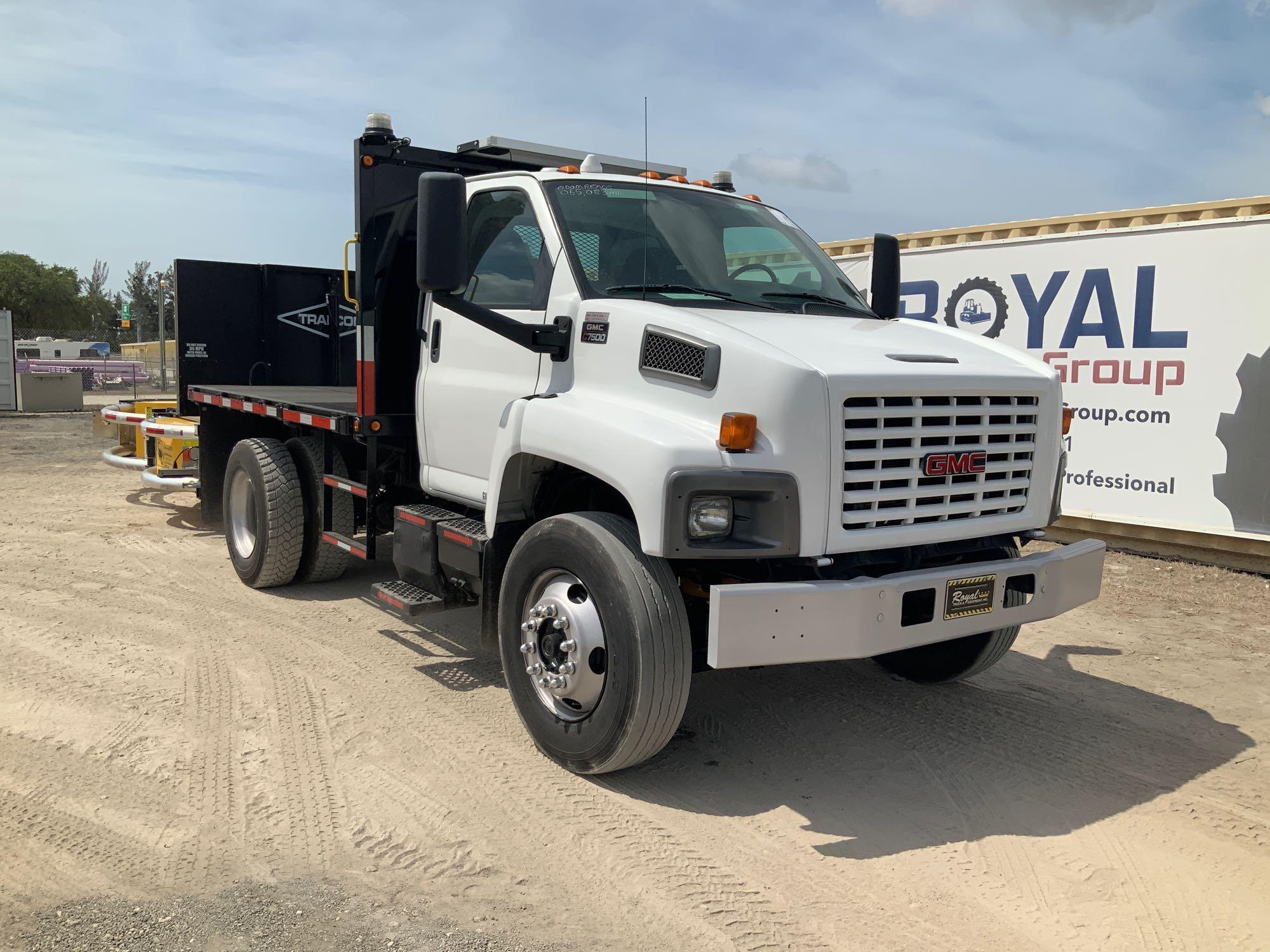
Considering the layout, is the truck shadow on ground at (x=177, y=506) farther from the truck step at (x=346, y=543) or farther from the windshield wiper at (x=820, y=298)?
the windshield wiper at (x=820, y=298)

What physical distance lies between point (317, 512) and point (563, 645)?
3.30 m

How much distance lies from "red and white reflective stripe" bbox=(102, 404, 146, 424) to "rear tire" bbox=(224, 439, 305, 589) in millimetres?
3223

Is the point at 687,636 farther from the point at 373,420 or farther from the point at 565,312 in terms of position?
the point at 373,420

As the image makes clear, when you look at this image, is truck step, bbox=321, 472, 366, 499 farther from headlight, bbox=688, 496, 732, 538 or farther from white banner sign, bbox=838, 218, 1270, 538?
white banner sign, bbox=838, 218, 1270, 538

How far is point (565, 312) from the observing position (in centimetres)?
452

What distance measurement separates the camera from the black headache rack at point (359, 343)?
5.78 metres

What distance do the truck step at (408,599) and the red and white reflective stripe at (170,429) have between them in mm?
4371

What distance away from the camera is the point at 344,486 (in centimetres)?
628

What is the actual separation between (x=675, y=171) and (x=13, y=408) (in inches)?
911

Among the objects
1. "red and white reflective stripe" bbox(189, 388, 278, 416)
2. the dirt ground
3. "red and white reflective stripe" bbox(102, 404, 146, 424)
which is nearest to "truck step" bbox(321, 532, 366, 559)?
the dirt ground

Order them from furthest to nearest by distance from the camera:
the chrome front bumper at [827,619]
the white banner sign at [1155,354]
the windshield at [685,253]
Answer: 1. the white banner sign at [1155,354]
2. the windshield at [685,253]
3. the chrome front bumper at [827,619]

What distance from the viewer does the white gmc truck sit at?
3668 mm

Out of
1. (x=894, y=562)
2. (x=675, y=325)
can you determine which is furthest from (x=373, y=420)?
(x=894, y=562)

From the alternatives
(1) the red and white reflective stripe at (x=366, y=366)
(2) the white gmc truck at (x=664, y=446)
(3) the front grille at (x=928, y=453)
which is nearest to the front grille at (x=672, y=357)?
(2) the white gmc truck at (x=664, y=446)
